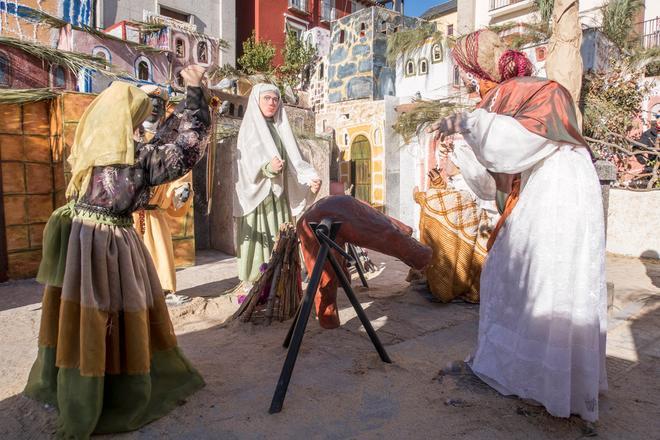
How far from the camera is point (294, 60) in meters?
19.5

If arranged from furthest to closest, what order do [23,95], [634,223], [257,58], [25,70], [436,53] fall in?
[257,58]
[436,53]
[634,223]
[25,70]
[23,95]

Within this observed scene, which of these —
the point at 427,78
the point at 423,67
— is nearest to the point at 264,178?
the point at 427,78

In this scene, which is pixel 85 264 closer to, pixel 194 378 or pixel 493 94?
pixel 194 378

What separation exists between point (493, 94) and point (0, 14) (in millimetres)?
14480

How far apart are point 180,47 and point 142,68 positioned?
3392 mm

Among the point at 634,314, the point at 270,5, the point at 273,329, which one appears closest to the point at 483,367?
the point at 273,329

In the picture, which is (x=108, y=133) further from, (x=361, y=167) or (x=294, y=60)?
(x=294, y=60)

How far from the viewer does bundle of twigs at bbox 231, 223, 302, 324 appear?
3863 mm

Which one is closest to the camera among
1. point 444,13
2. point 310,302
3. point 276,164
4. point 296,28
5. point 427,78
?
point 310,302

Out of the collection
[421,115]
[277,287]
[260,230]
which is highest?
[421,115]

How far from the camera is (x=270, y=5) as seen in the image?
21.3 m

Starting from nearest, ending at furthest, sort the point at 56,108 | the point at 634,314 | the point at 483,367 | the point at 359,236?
the point at 483,367
the point at 359,236
the point at 634,314
the point at 56,108

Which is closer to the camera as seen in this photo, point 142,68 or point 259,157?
point 259,157

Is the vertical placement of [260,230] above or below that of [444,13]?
below
